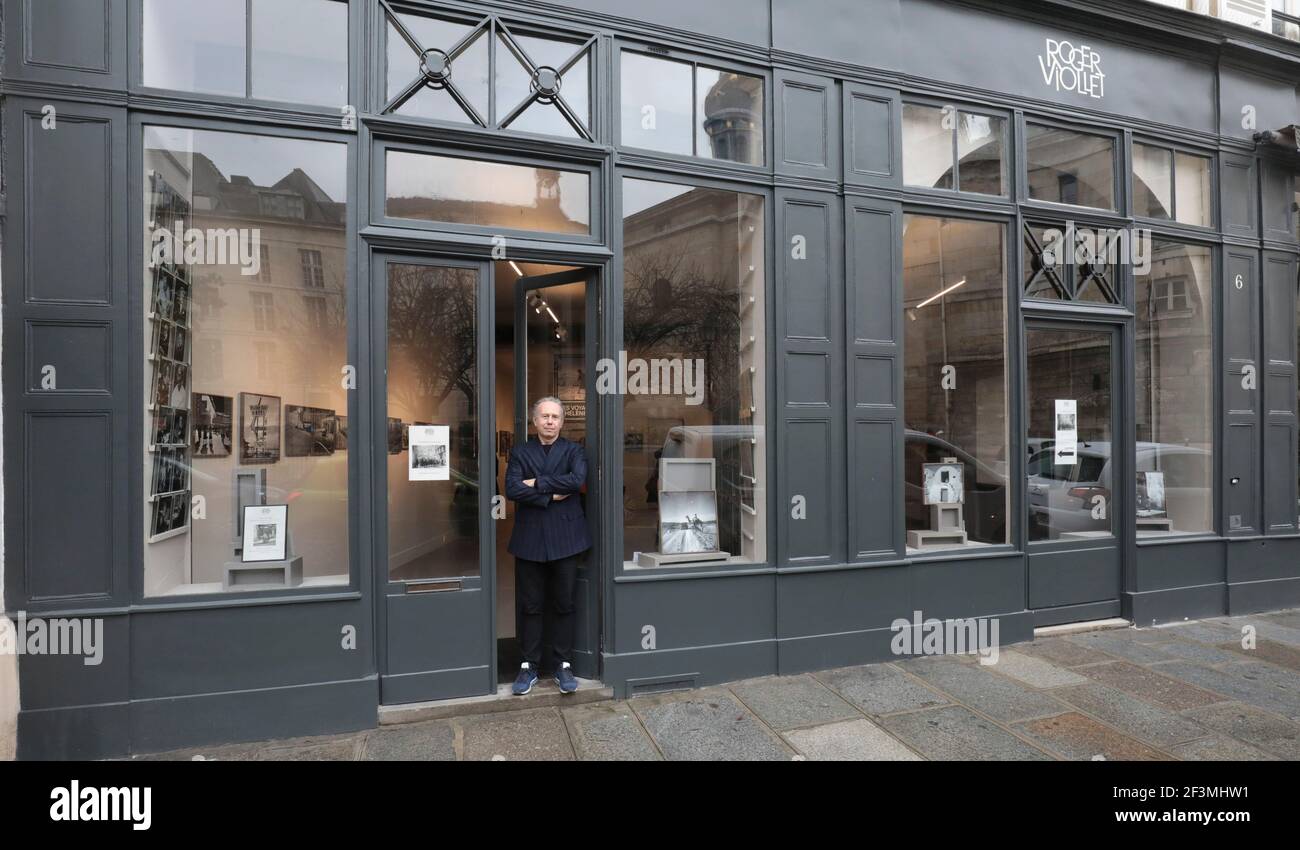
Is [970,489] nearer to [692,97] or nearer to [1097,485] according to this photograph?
[1097,485]

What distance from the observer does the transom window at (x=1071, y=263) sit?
20.4ft

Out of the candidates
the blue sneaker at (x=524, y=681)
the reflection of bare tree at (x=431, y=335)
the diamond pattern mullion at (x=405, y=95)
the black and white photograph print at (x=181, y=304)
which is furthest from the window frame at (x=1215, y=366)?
the black and white photograph print at (x=181, y=304)

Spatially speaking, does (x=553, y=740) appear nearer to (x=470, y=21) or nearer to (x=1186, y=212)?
(x=470, y=21)

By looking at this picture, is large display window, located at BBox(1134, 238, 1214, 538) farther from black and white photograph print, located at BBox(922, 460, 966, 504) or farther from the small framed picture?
the small framed picture

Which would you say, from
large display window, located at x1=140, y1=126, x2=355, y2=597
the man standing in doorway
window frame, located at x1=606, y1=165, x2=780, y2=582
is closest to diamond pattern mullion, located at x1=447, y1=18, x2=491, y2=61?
large display window, located at x1=140, y1=126, x2=355, y2=597

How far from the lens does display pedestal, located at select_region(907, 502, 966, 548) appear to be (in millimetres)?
5836

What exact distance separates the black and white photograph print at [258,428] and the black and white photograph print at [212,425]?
71 mm

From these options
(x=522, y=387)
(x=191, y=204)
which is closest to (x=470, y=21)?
(x=191, y=204)

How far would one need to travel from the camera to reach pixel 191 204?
4.29m

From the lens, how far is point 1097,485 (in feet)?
21.4

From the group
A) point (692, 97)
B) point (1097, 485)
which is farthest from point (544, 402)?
point (1097, 485)

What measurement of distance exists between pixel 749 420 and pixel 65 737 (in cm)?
472

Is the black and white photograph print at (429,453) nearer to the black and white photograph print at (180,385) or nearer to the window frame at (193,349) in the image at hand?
the window frame at (193,349)

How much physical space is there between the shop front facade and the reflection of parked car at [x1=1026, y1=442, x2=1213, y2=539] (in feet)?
0.12
